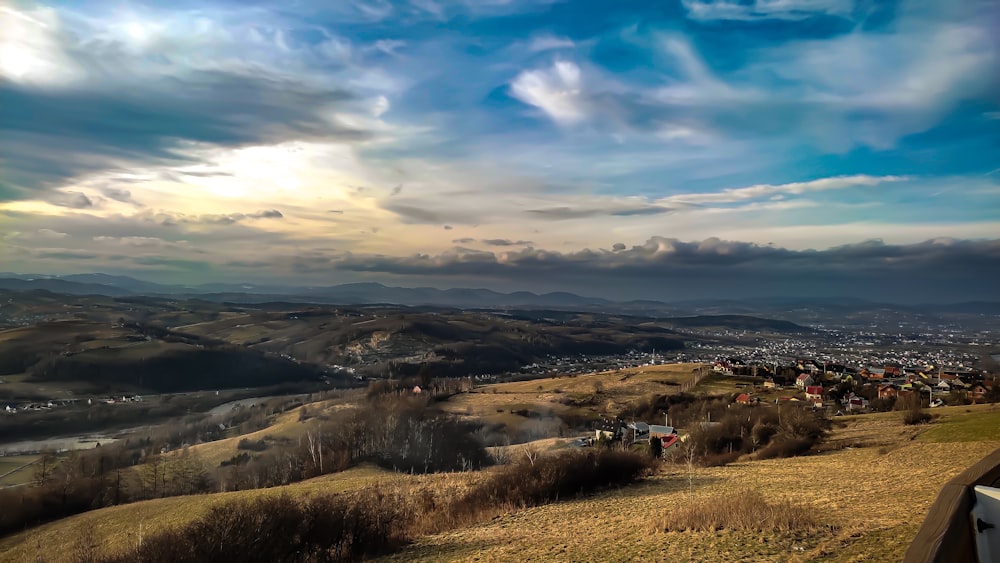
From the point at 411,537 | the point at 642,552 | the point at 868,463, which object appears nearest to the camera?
the point at 642,552

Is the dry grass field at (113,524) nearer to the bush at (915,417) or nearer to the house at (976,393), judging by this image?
the bush at (915,417)

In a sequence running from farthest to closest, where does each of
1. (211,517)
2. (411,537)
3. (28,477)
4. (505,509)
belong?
(28,477), (505,509), (411,537), (211,517)

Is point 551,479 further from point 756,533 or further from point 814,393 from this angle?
point 814,393

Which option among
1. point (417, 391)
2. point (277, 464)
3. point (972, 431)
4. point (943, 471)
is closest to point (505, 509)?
point (943, 471)

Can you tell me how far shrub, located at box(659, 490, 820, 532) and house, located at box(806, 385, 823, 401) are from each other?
58.0 metres

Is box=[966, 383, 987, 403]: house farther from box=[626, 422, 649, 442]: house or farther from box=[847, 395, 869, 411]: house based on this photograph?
box=[626, 422, 649, 442]: house

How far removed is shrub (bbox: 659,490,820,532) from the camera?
11.3 metres

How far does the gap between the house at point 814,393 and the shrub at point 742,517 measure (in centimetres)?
5802

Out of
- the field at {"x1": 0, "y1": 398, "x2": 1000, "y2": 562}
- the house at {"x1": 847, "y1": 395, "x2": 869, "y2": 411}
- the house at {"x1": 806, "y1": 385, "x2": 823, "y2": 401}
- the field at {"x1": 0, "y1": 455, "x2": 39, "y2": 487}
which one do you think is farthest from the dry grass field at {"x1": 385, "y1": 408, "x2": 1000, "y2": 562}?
the field at {"x1": 0, "y1": 455, "x2": 39, "y2": 487}

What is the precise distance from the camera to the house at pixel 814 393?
63031 mm

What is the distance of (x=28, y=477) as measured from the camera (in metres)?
64.4

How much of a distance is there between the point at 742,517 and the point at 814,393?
206ft

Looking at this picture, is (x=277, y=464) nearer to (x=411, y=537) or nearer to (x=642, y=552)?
(x=411, y=537)

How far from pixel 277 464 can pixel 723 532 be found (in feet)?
190
